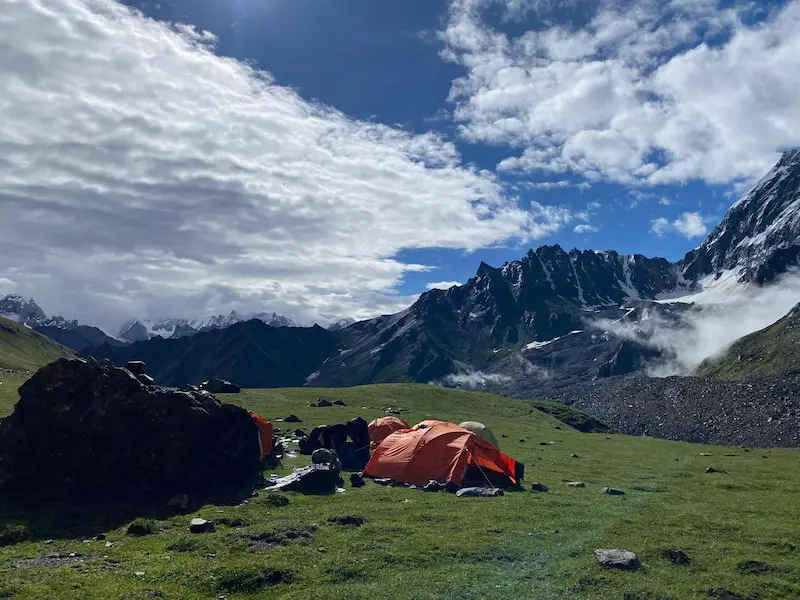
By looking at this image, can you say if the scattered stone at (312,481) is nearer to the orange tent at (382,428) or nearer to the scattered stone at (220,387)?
the orange tent at (382,428)

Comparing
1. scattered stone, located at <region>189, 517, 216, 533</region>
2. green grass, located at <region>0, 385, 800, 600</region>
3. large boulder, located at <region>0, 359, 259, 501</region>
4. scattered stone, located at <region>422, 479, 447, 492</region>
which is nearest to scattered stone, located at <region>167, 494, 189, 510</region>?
large boulder, located at <region>0, 359, 259, 501</region>

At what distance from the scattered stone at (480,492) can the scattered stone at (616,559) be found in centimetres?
1242

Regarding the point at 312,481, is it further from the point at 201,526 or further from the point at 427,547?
the point at 427,547

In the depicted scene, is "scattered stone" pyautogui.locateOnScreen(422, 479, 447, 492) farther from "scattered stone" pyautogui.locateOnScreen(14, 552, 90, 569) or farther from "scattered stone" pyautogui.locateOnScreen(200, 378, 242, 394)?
"scattered stone" pyautogui.locateOnScreen(200, 378, 242, 394)

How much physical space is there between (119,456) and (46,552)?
7.63 m

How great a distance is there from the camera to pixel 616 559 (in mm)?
21516

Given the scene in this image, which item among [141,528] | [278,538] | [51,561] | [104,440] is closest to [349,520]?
[278,538]

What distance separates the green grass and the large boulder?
2.33 m

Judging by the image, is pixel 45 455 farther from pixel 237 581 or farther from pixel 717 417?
pixel 717 417

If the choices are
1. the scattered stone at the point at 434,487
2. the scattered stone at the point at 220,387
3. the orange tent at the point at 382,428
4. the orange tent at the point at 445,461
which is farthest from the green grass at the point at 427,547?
the scattered stone at the point at 220,387

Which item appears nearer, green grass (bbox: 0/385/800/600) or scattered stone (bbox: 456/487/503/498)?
green grass (bbox: 0/385/800/600)

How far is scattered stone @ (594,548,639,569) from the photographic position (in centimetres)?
2123

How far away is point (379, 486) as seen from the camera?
122 ft

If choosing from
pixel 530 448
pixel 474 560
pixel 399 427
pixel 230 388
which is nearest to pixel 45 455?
pixel 474 560
